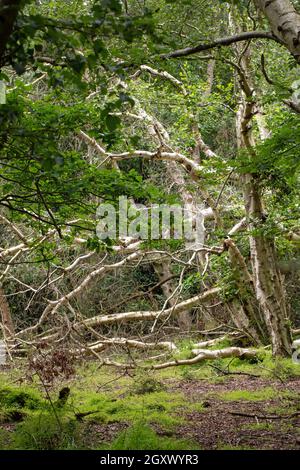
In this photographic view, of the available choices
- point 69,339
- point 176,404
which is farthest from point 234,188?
point 176,404

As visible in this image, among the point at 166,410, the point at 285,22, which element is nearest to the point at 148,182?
the point at 166,410

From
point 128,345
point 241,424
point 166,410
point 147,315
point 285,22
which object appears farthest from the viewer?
point 147,315

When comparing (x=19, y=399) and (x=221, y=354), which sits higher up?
(x=19, y=399)

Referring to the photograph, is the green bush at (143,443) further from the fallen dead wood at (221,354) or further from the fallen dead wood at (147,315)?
the fallen dead wood at (147,315)

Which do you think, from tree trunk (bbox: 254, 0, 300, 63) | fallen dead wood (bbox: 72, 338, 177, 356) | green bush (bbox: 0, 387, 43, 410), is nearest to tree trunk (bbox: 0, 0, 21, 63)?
tree trunk (bbox: 254, 0, 300, 63)

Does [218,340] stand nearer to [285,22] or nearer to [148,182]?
[148,182]

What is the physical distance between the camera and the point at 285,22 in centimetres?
424

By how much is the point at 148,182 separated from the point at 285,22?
10.1 feet

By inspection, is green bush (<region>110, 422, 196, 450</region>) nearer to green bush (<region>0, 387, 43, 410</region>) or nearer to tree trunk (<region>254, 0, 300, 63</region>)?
green bush (<region>0, 387, 43, 410</region>)

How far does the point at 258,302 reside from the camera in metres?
9.61

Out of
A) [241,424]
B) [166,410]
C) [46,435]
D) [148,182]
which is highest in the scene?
[148,182]

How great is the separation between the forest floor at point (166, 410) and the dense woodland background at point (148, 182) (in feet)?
0.21

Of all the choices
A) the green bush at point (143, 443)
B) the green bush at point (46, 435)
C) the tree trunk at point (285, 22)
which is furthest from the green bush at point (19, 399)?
the tree trunk at point (285, 22)

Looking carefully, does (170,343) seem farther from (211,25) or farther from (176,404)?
(211,25)
